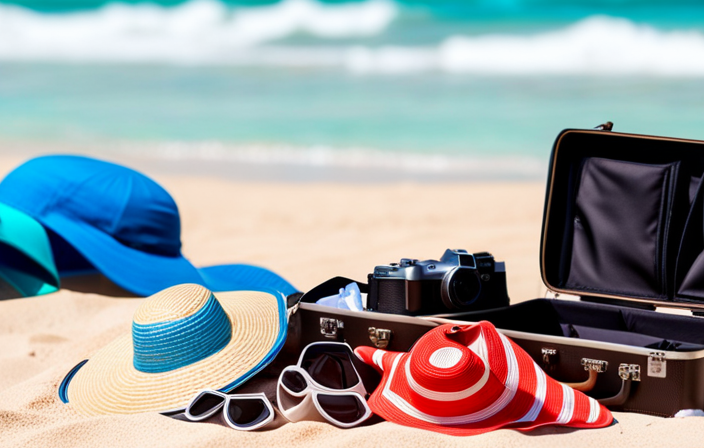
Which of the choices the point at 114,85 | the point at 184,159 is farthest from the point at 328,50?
the point at 184,159

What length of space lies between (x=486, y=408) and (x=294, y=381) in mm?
591

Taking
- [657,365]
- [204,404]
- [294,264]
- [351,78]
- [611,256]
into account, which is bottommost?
[294,264]

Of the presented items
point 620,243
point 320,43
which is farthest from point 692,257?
point 320,43

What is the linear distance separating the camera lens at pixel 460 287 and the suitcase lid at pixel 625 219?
0.55 meters

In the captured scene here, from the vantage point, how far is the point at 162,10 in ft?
67.2

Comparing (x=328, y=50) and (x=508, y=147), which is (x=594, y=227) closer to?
(x=508, y=147)

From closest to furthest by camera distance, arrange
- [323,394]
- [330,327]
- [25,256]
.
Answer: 1. [323,394]
2. [330,327]
3. [25,256]

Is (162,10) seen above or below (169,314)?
above

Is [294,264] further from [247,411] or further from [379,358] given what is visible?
[247,411]

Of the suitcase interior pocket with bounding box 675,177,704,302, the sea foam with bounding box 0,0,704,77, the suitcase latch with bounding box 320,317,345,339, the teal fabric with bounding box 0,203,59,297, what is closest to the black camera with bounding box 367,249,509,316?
the suitcase latch with bounding box 320,317,345,339

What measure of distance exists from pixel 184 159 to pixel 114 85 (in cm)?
625

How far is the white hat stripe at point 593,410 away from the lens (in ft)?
6.81

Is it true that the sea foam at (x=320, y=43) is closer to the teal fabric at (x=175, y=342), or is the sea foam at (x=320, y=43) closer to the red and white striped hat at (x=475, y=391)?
the red and white striped hat at (x=475, y=391)

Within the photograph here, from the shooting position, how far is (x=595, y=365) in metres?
2.18
